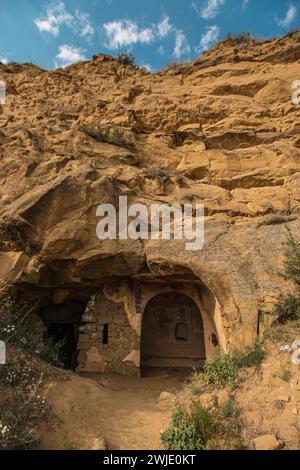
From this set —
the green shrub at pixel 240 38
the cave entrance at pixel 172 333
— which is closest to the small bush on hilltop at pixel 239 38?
the green shrub at pixel 240 38

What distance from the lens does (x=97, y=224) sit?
691cm

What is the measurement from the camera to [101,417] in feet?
16.0

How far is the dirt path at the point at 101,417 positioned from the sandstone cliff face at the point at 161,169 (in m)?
1.88

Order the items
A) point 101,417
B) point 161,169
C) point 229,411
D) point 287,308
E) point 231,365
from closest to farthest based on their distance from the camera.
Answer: point 229,411
point 101,417
point 231,365
point 287,308
point 161,169

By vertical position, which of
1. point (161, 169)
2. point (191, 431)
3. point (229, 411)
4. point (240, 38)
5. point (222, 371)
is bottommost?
point (191, 431)

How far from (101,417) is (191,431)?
1.54 m

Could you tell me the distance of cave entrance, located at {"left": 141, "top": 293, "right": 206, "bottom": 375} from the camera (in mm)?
9086

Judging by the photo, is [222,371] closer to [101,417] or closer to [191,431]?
[191,431]

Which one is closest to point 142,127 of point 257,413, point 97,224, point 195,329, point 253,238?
point 97,224

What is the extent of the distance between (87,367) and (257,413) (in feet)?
15.6

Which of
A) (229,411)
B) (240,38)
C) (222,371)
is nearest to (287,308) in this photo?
(222,371)

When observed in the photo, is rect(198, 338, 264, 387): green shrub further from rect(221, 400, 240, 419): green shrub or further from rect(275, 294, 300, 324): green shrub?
rect(275, 294, 300, 324): green shrub
